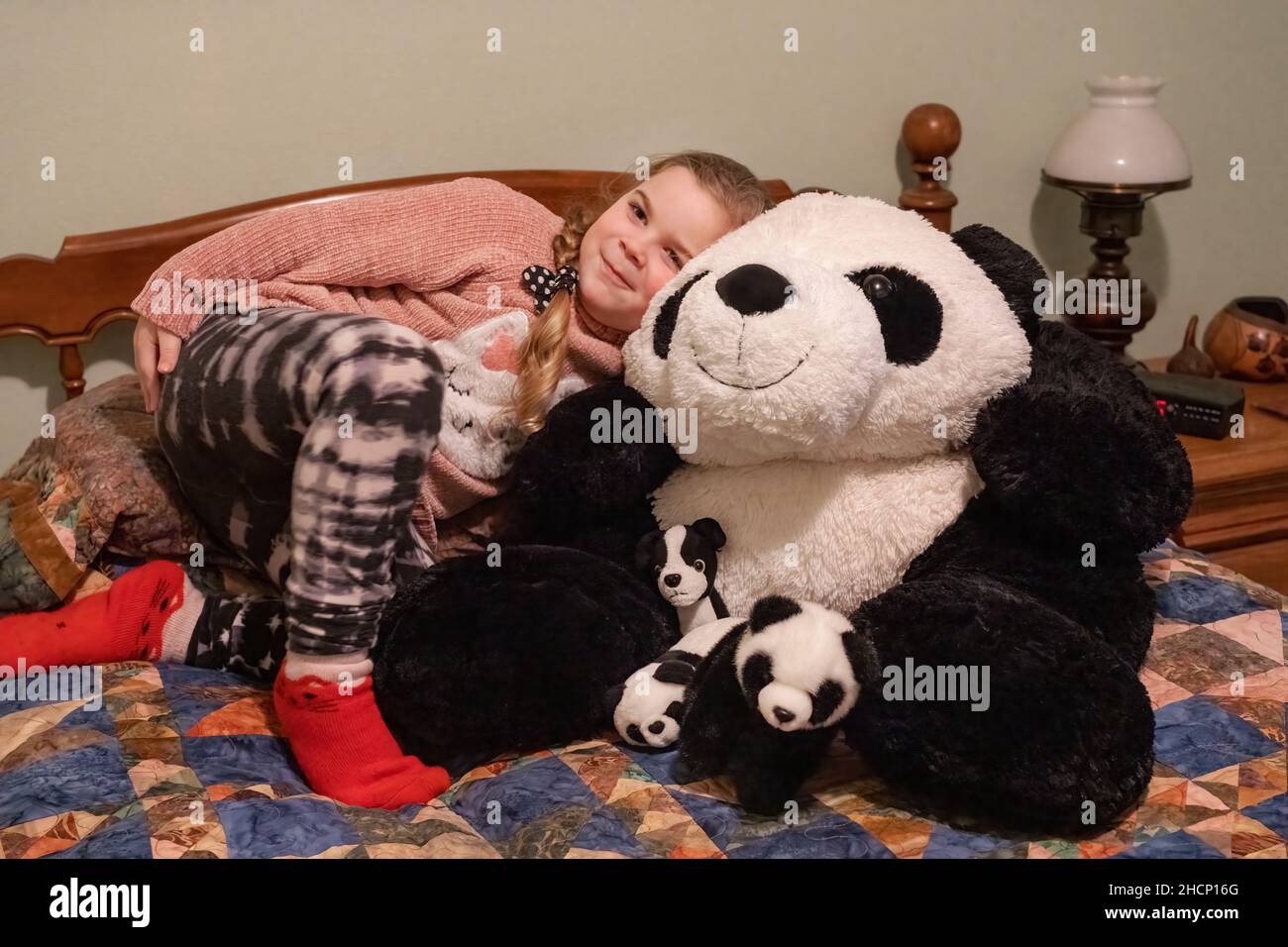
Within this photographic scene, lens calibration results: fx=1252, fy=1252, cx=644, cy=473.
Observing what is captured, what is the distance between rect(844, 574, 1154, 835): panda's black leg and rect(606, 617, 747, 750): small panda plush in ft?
0.54

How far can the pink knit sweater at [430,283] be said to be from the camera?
4.37 feet

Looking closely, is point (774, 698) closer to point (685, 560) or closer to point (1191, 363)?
point (685, 560)

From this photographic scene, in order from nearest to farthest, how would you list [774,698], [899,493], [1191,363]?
1. [774,698]
2. [899,493]
3. [1191,363]

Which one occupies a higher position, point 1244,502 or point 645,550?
point 645,550

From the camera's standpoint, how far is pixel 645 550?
125 cm

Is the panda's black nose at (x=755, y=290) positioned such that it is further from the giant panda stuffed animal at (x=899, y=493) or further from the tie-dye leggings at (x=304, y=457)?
the tie-dye leggings at (x=304, y=457)

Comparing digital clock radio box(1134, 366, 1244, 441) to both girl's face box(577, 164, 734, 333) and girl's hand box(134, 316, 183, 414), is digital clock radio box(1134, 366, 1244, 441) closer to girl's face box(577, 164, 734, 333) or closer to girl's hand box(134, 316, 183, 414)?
girl's face box(577, 164, 734, 333)

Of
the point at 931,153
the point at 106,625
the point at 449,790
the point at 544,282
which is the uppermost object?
the point at 931,153

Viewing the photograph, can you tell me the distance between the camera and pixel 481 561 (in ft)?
4.03

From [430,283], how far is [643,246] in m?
0.24

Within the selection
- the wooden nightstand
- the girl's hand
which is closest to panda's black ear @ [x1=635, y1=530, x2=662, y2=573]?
the girl's hand

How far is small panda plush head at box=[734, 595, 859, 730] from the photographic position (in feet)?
3.21

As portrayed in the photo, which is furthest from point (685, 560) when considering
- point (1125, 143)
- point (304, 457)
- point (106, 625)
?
point (1125, 143)
